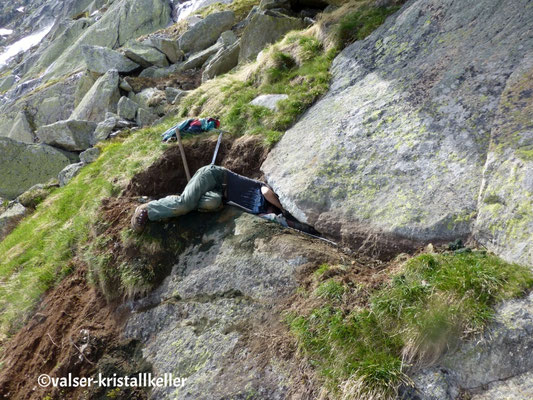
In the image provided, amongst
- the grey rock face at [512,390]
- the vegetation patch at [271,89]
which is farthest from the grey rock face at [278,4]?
the grey rock face at [512,390]

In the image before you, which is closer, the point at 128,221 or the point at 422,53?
the point at 422,53

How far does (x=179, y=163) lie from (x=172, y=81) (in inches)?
498

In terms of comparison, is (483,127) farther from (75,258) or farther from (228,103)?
(75,258)

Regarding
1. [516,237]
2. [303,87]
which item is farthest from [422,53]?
A: [516,237]

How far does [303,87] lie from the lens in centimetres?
1124

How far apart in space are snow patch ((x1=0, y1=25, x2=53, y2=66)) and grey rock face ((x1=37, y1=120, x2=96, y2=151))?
261 feet

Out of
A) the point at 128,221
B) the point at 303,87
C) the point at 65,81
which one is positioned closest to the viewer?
the point at 128,221

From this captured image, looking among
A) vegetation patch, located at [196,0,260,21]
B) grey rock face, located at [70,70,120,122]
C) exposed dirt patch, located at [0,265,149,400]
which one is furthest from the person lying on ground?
vegetation patch, located at [196,0,260,21]

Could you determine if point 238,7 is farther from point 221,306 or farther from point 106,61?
point 221,306

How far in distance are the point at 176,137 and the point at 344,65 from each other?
504cm

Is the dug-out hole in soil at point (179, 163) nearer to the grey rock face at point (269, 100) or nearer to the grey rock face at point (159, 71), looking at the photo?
the grey rock face at point (269, 100)

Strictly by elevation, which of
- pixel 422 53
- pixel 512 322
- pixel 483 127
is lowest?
pixel 512 322

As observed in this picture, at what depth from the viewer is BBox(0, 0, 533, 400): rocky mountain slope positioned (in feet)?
16.5

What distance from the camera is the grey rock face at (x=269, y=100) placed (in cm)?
1162
